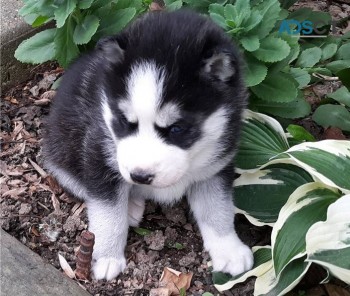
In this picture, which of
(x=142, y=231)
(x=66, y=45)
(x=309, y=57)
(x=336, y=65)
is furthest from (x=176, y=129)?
(x=336, y=65)

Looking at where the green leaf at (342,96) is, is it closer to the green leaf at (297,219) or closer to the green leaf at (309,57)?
the green leaf at (309,57)

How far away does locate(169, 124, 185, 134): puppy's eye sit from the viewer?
265 cm

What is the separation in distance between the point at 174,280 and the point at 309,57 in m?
1.76

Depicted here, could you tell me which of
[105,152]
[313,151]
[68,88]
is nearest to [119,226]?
[105,152]

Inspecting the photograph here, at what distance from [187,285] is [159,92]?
3.74 ft

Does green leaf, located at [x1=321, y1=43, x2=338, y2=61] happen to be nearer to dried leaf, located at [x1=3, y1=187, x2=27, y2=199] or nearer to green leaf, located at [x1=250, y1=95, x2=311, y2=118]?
green leaf, located at [x1=250, y1=95, x2=311, y2=118]

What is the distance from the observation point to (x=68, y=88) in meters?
3.39

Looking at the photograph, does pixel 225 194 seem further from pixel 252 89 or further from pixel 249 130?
pixel 252 89

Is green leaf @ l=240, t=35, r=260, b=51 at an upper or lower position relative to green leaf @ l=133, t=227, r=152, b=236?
upper

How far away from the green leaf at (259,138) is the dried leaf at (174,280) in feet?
2.13

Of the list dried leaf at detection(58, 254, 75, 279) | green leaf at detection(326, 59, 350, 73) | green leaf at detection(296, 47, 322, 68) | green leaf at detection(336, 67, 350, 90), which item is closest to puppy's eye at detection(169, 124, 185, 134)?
dried leaf at detection(58, 254, 75, 279)

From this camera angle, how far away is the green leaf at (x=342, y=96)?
3.86 m

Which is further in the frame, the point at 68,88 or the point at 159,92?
the point at 68,88

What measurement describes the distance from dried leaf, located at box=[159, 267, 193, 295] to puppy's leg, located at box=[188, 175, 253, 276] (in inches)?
6.1
